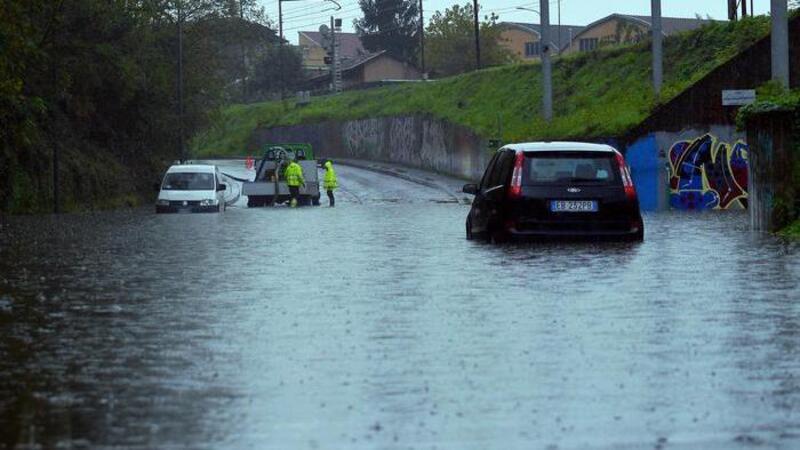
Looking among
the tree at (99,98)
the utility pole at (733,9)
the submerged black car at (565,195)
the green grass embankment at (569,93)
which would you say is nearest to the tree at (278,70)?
the green grass embankment at (569,93)

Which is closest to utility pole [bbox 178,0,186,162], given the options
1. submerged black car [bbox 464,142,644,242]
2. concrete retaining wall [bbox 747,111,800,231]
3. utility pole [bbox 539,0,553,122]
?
utility pole [bbox 539,0,553,122]

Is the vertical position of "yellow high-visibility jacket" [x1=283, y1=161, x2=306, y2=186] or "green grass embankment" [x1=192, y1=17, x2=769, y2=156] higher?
"green grass embankment" [x1=192, y1=17, x2=769, y2=156]

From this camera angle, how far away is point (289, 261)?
68.9ft

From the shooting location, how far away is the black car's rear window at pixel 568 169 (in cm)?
2177

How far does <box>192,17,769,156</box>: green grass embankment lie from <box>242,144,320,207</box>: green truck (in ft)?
21.5

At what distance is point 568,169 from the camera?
22.0 m

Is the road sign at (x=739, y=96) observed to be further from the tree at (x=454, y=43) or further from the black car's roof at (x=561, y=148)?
the tree at (x=454, y=43)

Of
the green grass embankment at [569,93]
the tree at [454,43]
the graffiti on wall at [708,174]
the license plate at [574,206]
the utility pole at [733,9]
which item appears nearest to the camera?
the license plate at [574,206]

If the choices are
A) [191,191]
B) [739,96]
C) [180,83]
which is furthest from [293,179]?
[739,96]

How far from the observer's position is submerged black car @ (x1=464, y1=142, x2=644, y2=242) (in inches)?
855

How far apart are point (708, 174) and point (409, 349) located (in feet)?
101

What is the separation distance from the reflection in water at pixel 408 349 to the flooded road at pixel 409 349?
26 mm

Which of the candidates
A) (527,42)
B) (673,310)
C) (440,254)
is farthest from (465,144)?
(527,42)

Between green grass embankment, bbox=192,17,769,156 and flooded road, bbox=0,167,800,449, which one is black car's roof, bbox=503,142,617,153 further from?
green grass embankment, bbox=192,17,769,156
